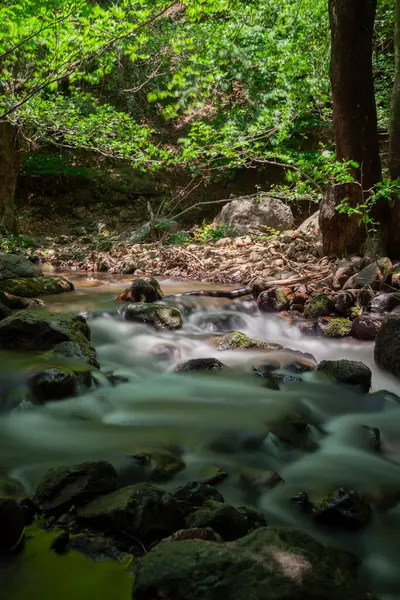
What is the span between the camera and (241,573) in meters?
1.46

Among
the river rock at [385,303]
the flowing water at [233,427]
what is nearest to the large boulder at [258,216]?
the river rock at [385,303]

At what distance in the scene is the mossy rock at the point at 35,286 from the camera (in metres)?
6.79

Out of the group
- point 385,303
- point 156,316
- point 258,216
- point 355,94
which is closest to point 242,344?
point 156,316

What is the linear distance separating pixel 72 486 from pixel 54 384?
1.41 metres

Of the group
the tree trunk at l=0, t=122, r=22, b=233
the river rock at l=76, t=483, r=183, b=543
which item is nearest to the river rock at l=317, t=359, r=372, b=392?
the river rock at l=76, t=483, r=183, b=543

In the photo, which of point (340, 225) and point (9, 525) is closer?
point (9, 525)

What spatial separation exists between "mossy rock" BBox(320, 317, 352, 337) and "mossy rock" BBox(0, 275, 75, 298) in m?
4.32

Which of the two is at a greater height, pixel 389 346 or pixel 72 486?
pixel 72 486

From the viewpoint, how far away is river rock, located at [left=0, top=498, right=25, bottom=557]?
1797 millimetres

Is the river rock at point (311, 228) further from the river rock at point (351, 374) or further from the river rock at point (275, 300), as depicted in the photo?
the river rock at point (351, 374)

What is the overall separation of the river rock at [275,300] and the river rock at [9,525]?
4820mm

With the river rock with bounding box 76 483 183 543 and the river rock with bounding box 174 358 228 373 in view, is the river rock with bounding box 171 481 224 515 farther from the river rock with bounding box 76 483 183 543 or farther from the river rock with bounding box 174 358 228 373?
the river rock with bounding box 174 358 228 373

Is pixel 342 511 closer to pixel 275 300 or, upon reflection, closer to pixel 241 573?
pixel 241 573

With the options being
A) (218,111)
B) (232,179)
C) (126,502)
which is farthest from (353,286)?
(218,111)
